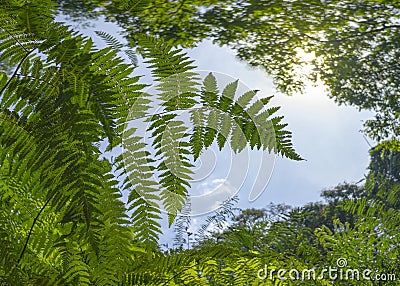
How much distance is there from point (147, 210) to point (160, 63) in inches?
4.4

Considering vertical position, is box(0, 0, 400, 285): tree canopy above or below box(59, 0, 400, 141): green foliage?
below

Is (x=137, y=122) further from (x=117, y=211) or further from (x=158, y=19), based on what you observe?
(x=158, y=19)

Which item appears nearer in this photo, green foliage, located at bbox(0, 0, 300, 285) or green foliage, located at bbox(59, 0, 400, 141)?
green foliage, located at bbox(0, 0, 300, 285)

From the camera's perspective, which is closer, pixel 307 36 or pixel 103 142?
pixel 103 142

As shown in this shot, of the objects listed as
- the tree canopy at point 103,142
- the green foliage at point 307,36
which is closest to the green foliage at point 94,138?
the tree canopy at point 103,142

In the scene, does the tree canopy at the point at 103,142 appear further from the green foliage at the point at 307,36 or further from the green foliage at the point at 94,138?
the green foliage at the point at 307,36

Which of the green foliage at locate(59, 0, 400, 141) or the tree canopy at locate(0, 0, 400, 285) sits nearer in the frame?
the tree canopy at locate(0, 0, 400, 285)

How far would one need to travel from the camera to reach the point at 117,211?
1.11ft

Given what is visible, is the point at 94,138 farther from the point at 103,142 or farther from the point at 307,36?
the point at 307,36

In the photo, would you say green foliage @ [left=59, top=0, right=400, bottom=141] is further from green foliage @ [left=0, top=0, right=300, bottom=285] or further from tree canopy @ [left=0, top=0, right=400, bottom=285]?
green foliage @ [left=0, top=0, right=300, bottom=285]

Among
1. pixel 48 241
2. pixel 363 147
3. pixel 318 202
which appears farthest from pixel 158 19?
pixel 48 241

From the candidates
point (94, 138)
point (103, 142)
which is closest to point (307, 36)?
point (103, 142)

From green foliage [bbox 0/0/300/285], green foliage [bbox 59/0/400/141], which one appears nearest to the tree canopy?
green foliage [bbox 0/0/300/285]

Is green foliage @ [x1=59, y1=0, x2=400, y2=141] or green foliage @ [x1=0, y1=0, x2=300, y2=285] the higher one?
green foliage @ [x1=59, y1=0, x2=400, y2=141]
